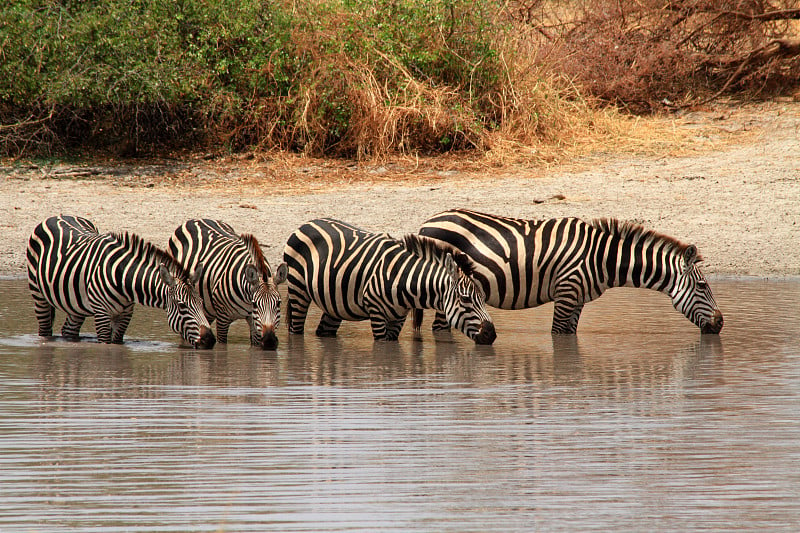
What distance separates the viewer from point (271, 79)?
16.1 m

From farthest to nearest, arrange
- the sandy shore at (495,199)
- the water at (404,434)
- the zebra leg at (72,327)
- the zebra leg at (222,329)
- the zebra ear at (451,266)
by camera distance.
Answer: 1. the sandy shore at (495,199)
2. the zebra leg at (72,327)
3. the zebra leg at (222,329)
4. the zebra ear at (451,266)
5. the water at (404,434)

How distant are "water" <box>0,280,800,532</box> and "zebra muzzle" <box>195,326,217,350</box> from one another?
17cm

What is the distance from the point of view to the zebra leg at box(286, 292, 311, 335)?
30.6 feet

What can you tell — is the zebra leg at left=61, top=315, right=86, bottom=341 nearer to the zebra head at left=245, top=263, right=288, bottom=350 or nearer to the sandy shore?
the zebra head at left=245, top=263, right=288, bottom=350

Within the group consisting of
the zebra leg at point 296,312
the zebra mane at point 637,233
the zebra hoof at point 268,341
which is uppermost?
the zebra mane at point 637,233

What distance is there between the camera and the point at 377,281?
8.87 metres

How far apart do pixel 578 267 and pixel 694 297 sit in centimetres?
92

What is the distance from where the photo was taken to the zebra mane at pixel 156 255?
8.47 m

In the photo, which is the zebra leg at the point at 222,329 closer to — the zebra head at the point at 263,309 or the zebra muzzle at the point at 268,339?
the zebra head at the point at 263,309

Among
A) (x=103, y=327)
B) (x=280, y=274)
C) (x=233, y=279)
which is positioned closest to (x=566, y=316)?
(x=280, y=274)

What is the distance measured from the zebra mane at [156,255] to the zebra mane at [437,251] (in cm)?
171

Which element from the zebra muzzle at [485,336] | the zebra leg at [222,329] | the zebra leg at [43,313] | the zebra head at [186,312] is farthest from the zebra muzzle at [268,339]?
the zebra leg at [43,313]

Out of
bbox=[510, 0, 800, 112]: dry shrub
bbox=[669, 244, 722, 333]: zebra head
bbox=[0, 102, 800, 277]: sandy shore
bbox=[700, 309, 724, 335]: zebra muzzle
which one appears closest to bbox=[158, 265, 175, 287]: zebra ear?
bbox=[669, 244, 722, 333]: zebra head

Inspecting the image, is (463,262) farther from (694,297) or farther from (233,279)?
(694,297)
